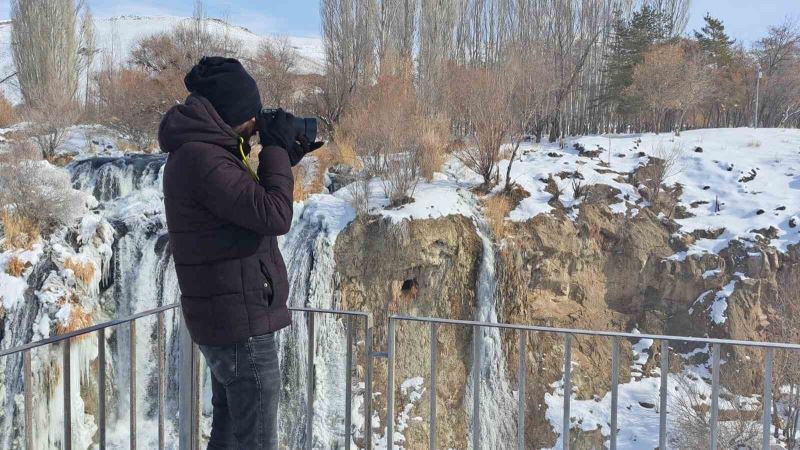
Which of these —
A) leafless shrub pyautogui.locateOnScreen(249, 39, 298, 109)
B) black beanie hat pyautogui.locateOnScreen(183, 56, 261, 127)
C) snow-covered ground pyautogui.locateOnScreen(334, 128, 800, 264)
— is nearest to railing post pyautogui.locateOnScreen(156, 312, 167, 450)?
black beanie hat pyautogui.locateOnScreen(183, 56, 261, 127)

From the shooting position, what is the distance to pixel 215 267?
195 centimetres

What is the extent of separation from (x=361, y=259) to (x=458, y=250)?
6.14 feet

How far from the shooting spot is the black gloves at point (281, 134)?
6.87ft

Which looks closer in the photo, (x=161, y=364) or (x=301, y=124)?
(x=301, y=124)

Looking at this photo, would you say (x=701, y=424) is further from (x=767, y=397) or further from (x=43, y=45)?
(x=43, y=45)

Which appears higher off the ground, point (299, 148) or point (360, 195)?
point (299, 148)

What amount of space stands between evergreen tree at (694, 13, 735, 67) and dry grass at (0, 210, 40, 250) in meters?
21.7

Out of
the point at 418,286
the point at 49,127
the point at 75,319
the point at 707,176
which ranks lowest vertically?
the point at 75,319

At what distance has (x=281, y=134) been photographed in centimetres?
210

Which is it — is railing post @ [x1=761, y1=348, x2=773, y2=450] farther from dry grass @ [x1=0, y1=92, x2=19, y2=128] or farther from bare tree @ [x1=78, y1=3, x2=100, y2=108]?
bare tree @ [x1=78, y1=3, x2=100, y2=108]

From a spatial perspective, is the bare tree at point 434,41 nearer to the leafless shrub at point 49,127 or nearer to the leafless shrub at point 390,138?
the leafless shrub at point 390,138

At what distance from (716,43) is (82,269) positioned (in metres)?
22.2

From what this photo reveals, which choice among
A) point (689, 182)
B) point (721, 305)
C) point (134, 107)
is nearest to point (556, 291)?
point (721, 305)

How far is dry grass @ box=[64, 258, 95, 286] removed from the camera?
442 inches
